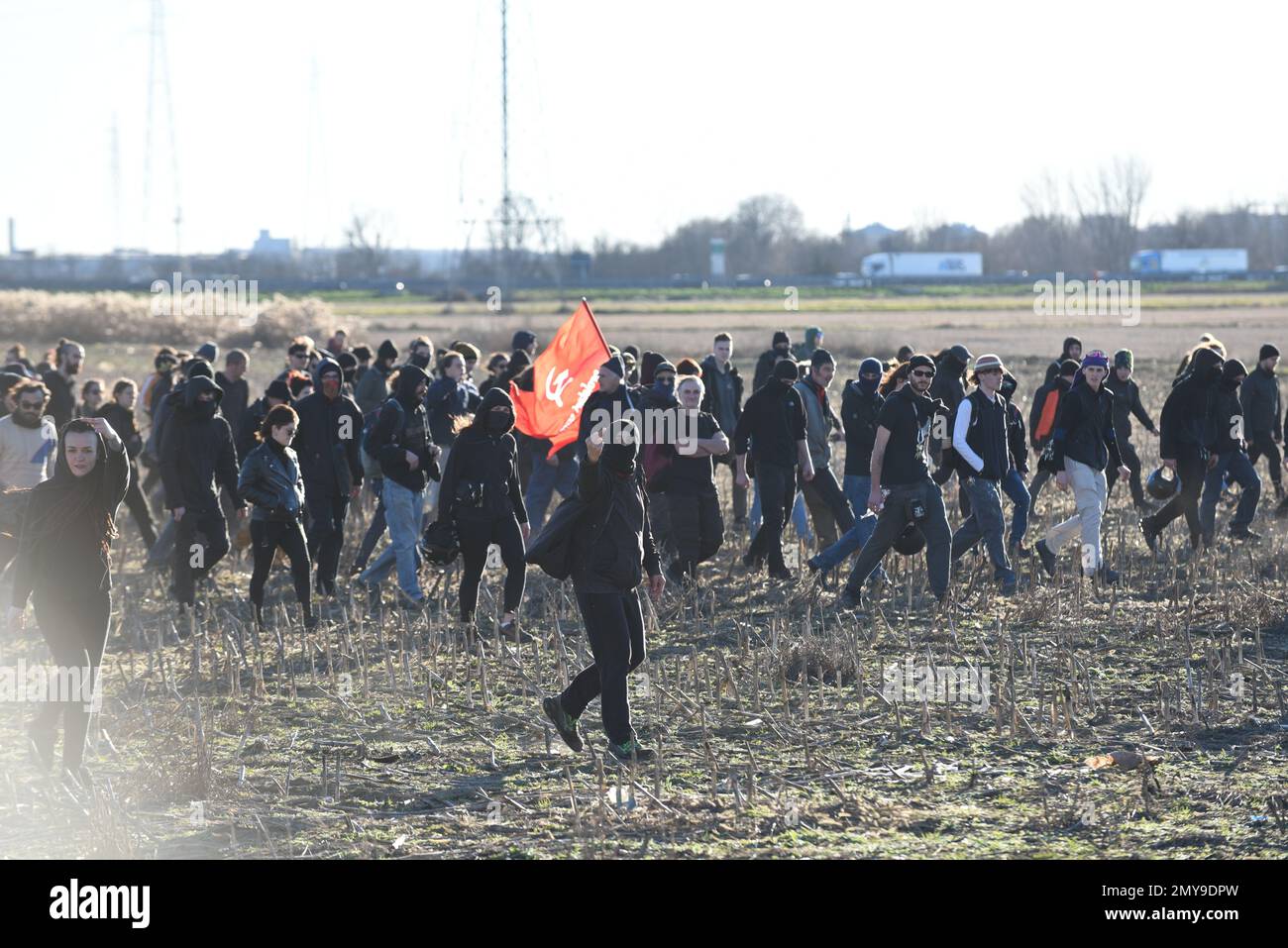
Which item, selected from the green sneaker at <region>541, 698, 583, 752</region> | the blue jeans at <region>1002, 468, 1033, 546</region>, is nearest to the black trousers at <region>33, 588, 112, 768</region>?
the green sneaker at <region>541, 698, 583, 752</region>

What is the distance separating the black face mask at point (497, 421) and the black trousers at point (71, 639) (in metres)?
3.09

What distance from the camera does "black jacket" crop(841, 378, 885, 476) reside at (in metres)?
13.5

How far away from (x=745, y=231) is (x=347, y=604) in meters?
118

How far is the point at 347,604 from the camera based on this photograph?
40.7 feet

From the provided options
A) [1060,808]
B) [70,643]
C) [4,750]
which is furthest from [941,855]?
[4,750]

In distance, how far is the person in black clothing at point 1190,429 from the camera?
44.0 ft

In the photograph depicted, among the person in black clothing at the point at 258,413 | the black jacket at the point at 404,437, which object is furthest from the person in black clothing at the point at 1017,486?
the person in black clothing at the point at 258,413

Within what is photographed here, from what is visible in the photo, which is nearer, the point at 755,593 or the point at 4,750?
the point at 4,750

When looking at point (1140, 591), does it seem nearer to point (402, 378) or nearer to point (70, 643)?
point (402, 378)

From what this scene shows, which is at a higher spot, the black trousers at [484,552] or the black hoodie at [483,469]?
the black hoodie at [483,469]

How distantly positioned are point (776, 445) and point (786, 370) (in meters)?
0.56

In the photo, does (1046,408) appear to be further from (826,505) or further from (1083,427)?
(1083,427)

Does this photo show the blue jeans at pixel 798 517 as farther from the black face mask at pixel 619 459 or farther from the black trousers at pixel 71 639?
the black trousers at pixel 71 639

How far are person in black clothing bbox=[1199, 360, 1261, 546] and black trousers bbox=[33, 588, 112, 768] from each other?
29.1ft
